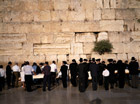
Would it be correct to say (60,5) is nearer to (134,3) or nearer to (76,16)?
(76,16)

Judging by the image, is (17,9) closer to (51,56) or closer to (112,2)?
(51,56)

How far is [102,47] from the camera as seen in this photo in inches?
512

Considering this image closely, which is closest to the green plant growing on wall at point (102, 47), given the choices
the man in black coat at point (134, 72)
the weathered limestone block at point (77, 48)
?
the weathered limestone block at point (77, 48)

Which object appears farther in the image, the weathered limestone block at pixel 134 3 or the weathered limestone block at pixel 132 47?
the weathered limestone block at pixel 134 3

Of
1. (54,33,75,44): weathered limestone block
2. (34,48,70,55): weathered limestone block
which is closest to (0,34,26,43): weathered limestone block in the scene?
(34,48,70,55): weathered limestone block

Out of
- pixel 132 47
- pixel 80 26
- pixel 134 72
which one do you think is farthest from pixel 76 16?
pixel 134 72

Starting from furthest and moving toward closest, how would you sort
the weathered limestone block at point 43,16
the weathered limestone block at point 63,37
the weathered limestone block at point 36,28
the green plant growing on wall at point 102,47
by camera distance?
1. the weathered limestone block at point 43,16
2. the weathered limestone block at point 36,28
3. the weathered limestone block at point 63,37
4. the green plant growing on wall at point 102,47

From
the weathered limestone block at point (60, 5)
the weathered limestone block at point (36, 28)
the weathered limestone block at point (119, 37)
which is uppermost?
the weathered limestone block at point (60, 5)

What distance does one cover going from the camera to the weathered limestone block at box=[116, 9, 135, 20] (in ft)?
45.6

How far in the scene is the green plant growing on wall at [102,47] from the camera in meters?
13.0

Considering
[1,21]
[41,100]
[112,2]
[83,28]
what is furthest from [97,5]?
[41,100]

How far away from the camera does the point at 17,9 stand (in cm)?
1389

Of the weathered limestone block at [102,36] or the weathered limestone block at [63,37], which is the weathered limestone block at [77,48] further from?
the weathered limestone block at [102,36]

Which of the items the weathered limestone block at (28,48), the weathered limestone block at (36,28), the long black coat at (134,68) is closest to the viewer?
the long black coat at (134,68)
